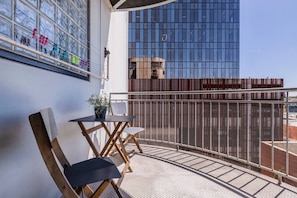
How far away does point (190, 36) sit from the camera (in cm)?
3341

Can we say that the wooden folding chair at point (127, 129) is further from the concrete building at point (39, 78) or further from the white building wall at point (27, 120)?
the white building wall at point (27, 120)

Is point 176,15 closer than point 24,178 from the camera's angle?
No

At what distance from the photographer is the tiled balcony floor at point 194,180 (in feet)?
7.14

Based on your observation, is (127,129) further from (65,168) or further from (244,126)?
(244,126)

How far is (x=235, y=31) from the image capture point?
33.9 m

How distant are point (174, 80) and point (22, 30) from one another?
5.64m

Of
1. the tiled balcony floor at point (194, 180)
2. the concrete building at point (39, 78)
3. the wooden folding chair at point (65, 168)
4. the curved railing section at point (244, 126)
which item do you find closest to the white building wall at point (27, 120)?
the concrete building at point (39, 78)

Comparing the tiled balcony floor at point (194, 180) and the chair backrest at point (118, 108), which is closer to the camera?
the tiled balcony floor at point (194, 180)

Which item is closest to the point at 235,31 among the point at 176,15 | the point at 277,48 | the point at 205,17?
the point at 205,17

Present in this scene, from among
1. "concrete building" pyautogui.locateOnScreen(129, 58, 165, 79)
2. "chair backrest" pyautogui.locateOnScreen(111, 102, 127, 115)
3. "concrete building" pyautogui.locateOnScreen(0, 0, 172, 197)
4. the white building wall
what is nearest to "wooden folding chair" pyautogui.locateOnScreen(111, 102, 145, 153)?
"chair backrest" pyautogui.locateOnScreen(111, 102, 127, 115)

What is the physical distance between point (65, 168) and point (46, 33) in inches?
46.1

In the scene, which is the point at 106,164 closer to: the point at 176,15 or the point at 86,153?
the point at 86,153

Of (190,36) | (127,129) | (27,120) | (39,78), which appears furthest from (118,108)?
(190,36)

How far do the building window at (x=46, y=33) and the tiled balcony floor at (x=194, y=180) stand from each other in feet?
4.58
